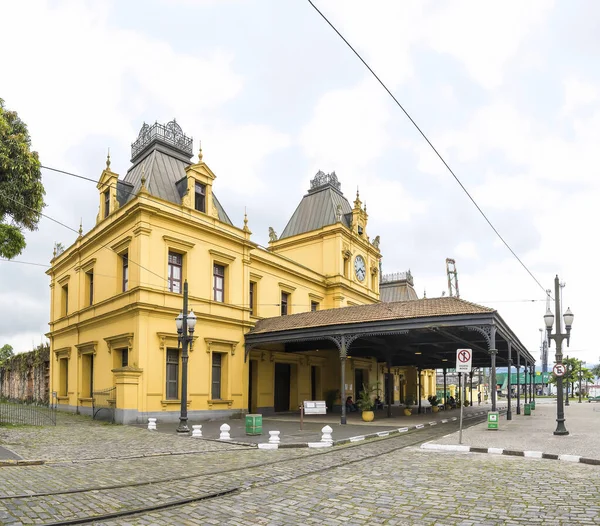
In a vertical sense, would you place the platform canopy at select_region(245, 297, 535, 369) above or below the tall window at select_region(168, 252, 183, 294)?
below

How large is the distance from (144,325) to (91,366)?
22.1 feet

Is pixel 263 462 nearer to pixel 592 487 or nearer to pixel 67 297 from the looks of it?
pixel 592 487

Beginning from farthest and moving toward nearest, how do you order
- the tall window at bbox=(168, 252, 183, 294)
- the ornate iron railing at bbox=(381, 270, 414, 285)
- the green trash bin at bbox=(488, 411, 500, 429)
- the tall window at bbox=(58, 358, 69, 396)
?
1. the ornate iron railing at bbox=(381, 270, 414, 285)
2. the tall window at bbox=(58, 358, 69, 396)
3. the tall window at bbox=(168, 252, 183, 294)
4. the green trash bin at bbox=(488, 411, 500, 429)

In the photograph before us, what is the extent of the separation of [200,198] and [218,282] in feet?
13.2

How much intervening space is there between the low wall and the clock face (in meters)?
20.3

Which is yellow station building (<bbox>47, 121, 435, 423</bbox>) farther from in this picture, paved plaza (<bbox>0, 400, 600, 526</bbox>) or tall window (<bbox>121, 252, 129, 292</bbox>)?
paved plaza (<bbox>0, 400, 600, 526</bbox>)

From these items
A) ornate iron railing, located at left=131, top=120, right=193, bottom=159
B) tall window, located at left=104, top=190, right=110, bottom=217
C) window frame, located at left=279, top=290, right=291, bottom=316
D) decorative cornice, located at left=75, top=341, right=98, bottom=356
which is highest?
ornate iron railing, located at left=131, top=120, right=193, bottom=159

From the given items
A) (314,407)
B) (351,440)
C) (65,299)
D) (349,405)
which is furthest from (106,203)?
(349,405)

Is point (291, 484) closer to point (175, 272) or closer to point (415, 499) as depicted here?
point (415, 499)

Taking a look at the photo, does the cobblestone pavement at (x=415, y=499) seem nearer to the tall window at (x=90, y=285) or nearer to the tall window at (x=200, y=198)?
the tall window at (x=200, y=198)

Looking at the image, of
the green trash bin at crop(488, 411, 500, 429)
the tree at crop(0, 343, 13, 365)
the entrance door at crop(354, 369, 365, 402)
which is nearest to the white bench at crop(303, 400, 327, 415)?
the green trash bin at crop(488, 411, 500, 429)

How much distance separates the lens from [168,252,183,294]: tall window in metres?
21.9

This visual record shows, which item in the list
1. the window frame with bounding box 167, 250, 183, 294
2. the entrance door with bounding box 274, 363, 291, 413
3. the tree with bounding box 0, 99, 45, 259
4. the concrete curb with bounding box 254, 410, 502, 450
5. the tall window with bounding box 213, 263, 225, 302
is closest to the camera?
the concrete curb with bounding box 254, 410, 502, 450

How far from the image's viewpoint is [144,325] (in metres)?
20.2
